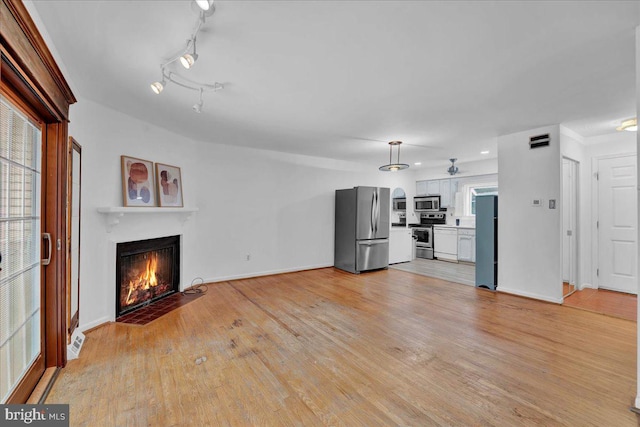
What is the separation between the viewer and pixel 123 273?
3.31m

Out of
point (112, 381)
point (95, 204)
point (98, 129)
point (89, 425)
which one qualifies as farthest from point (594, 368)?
point (98, 129)

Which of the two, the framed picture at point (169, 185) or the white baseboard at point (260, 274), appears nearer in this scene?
the framed picture at point (169, 185)

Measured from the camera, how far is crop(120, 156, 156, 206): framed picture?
3305mm

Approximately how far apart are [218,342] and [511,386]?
247 centimetres

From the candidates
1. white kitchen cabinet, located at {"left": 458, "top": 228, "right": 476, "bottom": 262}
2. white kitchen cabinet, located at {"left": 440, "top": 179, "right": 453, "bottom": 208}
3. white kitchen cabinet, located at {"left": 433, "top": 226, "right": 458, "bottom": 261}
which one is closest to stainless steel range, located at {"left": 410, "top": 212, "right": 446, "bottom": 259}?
white kitchen cabinet, located at {"left": 433, "top": 226, "right": 458, "bottom": 261}

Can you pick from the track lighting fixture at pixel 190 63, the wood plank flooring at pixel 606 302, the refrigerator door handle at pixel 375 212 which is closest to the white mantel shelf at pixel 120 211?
the track lighting fixture at pixel 190 63

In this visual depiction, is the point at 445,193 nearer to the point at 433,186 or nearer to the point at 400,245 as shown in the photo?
the point at 433,186

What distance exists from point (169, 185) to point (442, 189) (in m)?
6.53

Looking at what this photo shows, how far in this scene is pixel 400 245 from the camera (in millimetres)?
6645

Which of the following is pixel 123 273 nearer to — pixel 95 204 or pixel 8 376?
pixel 95 204

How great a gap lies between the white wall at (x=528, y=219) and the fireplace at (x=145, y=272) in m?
5.14

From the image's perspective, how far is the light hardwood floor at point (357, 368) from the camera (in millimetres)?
1690

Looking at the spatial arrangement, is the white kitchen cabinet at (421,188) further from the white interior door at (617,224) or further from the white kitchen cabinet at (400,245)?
the white interior door at (617,224)

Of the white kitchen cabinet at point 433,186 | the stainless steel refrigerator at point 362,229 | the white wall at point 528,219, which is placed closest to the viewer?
the white wall at point 528,219
